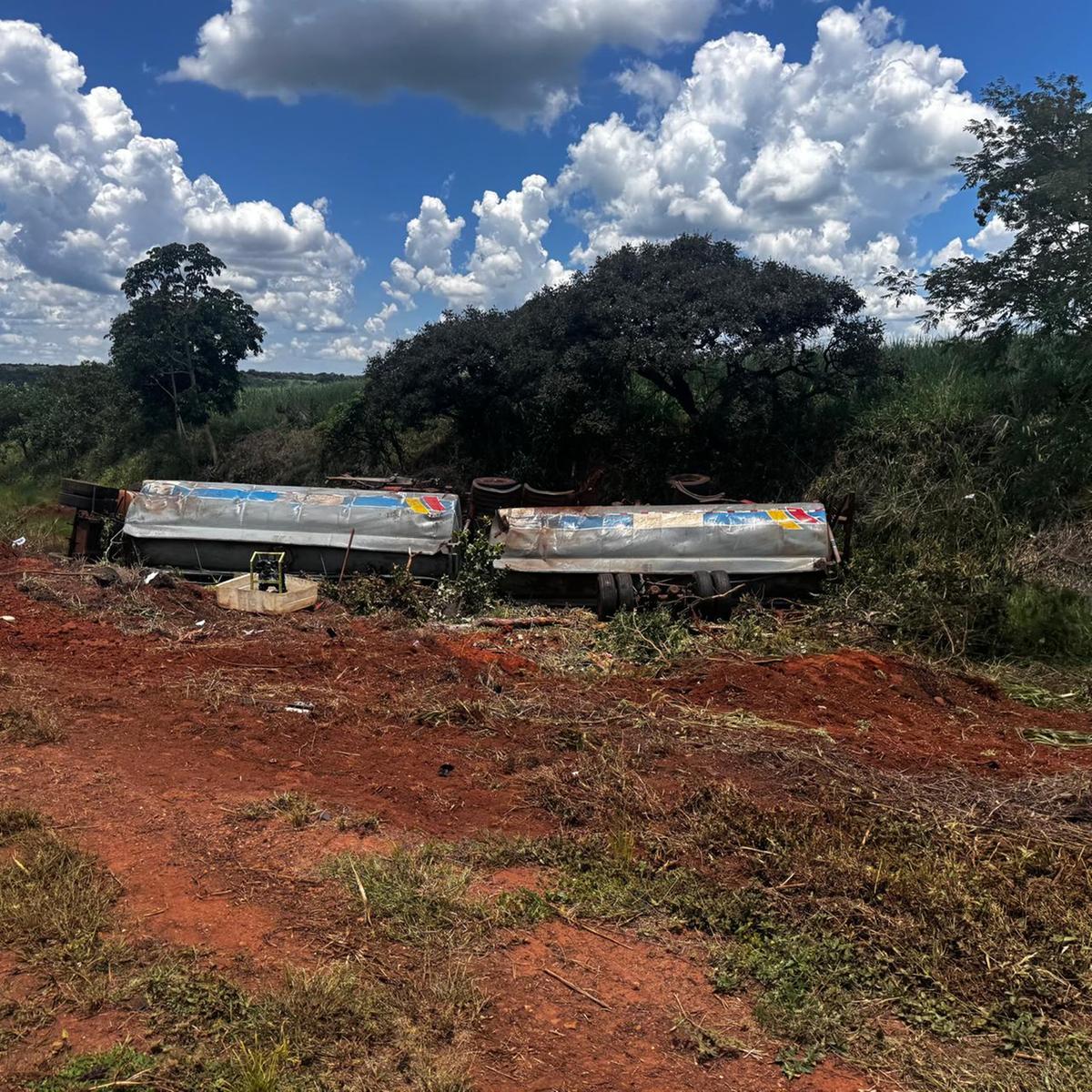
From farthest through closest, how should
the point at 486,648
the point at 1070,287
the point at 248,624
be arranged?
1. the point at 1070,287
2. the point at 248,624
3. the point at 486,648

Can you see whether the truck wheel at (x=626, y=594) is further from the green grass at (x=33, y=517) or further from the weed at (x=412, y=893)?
the green grass at (x=33, y=517)

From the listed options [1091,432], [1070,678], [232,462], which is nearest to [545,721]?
[1070,678]

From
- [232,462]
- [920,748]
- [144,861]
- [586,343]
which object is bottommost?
[144,861]

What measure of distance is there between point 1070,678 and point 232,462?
18.1 m

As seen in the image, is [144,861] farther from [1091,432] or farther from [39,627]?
[1091,432]

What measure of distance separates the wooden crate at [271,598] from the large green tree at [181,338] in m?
11.9

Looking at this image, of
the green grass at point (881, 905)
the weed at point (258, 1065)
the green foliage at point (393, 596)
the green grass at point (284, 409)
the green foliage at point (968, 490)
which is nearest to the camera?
the weed at point (258, 1065)

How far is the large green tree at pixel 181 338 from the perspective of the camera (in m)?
18.1

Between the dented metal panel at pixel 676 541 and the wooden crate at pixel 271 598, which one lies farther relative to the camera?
the dented metal panel at pixel 676 541

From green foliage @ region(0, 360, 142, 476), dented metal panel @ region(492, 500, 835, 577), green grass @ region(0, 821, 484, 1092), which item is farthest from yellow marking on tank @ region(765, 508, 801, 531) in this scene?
green foliage @ region(0, 360, 142, 476)

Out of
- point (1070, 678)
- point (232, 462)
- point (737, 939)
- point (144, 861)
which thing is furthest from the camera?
point (232, 462)

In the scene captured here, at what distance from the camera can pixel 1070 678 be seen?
6543 millimetres

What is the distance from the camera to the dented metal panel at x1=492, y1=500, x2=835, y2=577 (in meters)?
8.68

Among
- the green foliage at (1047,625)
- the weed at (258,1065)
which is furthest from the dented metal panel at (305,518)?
the weed at (258,1065)
